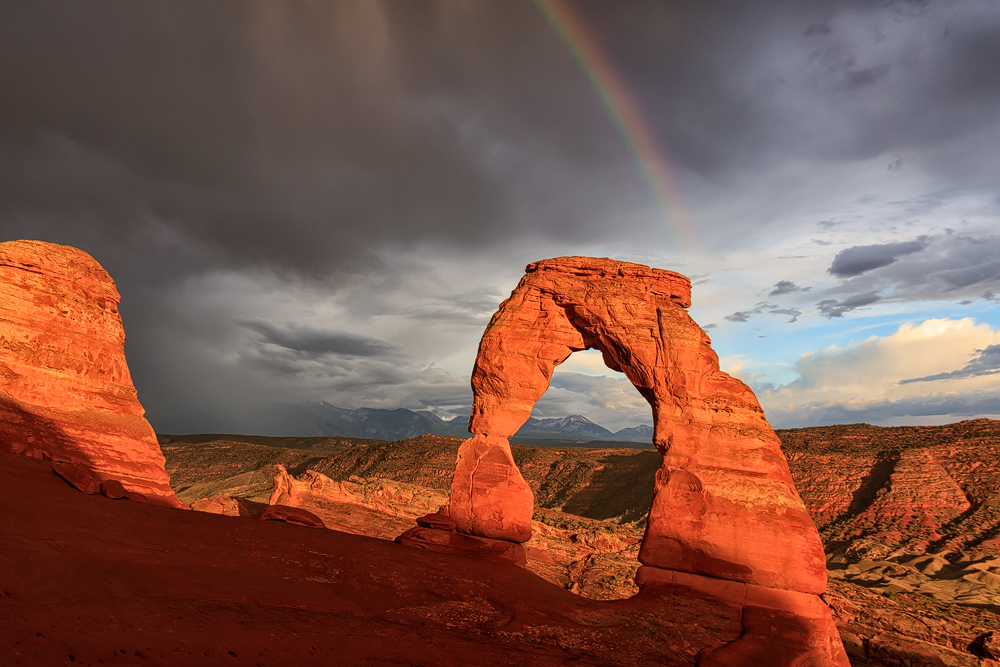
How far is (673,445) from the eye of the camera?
17.8 metres

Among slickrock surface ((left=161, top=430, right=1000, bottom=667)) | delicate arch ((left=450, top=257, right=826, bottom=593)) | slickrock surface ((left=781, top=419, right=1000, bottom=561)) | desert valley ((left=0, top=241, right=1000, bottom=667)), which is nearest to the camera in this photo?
desert valley ((left=0, top=241, right=1000, bottom=667))

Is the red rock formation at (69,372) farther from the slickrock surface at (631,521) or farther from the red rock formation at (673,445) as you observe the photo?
the red rock formation at (673,445)

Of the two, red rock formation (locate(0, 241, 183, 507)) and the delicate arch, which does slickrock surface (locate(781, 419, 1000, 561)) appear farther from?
red rock formation (locate(0, 241, 183, 507))

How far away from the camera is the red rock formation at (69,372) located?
20547 millimetres

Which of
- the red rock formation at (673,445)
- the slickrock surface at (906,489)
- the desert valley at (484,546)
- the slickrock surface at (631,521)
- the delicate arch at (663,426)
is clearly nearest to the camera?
the desert valley at (484,546)

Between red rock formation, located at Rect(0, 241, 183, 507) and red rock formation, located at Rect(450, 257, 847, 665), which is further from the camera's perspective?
red rock formation, located at Rect(0, 241, 183, 507)

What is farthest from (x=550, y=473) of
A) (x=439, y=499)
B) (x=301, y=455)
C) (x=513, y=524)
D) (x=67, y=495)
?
(x=67, y=495)

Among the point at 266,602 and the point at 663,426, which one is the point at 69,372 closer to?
the point at 266,602

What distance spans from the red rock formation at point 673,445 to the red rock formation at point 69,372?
12.7m

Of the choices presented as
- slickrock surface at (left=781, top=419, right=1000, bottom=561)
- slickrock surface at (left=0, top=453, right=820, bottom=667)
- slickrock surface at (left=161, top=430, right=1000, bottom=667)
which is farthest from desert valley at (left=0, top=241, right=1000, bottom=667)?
slickrock surface at (left=781, top=419, right=1000, bottom=561)

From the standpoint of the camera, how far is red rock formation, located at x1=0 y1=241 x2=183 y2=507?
809 inches

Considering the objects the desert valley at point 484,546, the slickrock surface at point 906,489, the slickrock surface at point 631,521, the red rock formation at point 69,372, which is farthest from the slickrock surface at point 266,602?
the slickrock surface at point 906,489

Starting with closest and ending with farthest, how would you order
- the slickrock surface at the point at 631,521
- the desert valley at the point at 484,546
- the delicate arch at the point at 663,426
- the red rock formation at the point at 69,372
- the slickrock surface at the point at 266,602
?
the slickrock surface at the point at 266,602, the desert valley at the point at 484,546, the delicate arch at the point at 663,426, the red rock formation at the point at 69,372, the slickrock surface at the point at 631,521

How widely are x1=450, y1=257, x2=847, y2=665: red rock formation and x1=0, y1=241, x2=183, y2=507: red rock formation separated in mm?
12664
